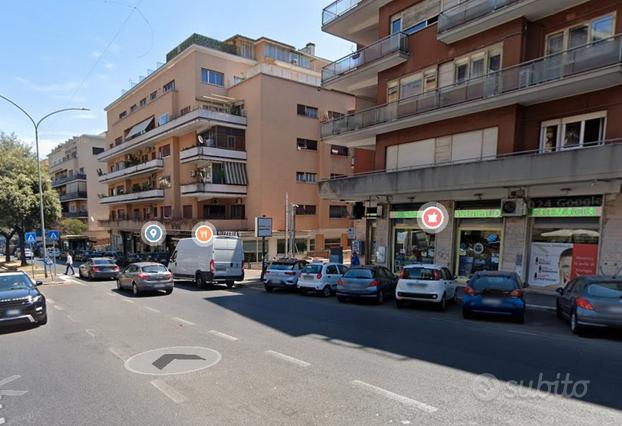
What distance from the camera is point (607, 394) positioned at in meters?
5.07

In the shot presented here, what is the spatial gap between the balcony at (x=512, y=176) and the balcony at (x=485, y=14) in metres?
5.54

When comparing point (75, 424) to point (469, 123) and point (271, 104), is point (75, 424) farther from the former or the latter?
point (271, 104)

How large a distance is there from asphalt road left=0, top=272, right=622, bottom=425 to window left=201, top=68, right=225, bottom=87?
2911 cm

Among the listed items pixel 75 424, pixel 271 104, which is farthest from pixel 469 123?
pixel 271 104

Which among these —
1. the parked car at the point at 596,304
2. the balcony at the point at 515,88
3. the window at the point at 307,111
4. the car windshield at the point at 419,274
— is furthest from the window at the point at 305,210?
the parked car at the point at 596,304

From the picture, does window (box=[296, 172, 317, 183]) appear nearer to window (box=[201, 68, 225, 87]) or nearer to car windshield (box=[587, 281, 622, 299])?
window (box=[201, 68, 225, 87])

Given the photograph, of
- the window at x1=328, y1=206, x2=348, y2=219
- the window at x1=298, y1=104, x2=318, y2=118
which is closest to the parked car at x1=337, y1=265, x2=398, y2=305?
the window at x1=328, y1=206, x2=348, y2=219

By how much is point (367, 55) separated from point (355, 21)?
3.27 meters

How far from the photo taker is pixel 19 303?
8906 millimetres

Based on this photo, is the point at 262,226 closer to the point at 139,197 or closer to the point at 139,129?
the point at 139,197

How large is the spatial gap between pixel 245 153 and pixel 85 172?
44.6 metres

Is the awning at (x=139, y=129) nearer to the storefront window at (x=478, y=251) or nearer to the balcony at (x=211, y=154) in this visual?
the balcony at (x=211, y=154)

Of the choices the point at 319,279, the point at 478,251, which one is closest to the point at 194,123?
the point at 319,279

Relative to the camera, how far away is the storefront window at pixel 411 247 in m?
18.5
